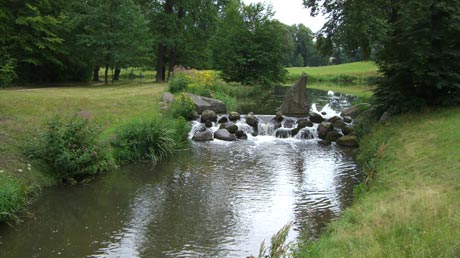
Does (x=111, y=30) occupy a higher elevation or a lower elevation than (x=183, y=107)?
higher

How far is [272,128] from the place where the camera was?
2086 cm

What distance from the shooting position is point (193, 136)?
19.2 meters

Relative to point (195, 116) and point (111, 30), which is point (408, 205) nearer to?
point (195, 116)

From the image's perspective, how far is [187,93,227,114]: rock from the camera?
75.3ft

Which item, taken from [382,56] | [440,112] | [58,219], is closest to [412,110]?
[440,112]

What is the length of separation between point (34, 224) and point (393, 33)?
50.2ft

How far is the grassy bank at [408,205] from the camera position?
5.43 meters

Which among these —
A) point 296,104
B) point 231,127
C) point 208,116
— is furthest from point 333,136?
point 208,116

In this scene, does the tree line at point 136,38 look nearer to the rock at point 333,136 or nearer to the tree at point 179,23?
the tree at point 179,23

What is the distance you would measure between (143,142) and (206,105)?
29.5 ft

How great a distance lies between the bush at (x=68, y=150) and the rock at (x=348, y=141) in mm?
10280

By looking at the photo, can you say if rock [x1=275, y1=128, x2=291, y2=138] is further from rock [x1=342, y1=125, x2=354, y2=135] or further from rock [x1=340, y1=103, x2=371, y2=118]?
rock [x1=340, y1=103, x2=371, y2=118]

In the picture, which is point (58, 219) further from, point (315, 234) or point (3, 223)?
point (315, 234)

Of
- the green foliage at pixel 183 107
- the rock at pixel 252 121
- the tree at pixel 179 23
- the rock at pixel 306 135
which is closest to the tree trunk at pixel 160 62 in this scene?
the tree at pixel 179 23
